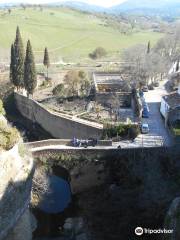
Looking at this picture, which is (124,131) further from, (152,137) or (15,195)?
(15,195)

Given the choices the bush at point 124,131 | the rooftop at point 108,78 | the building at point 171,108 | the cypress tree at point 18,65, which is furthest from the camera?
the rooftop at point 108,78

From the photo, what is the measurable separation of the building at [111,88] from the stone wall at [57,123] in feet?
21.9

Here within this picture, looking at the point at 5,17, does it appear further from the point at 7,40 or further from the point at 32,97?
the point at 32,97

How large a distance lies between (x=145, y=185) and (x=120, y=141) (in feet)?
17.3

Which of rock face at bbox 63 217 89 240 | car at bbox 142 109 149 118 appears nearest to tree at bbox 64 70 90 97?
car at bbox 142 109 149 118

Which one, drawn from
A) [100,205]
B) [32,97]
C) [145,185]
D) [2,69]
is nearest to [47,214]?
[100,205]

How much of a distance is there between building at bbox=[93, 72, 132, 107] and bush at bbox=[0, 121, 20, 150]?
77.4 ft

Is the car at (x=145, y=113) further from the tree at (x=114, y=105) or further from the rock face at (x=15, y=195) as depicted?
the rock face at (x=15, y=195)

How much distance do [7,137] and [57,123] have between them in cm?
1962

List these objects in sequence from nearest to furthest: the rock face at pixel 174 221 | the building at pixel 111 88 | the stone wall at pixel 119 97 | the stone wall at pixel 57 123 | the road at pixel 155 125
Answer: the rock face at pixel 174 221 < the road at pixel 155 125 < the stone wall at pixel 57 123 < the stone wall at pixel 119 97 < the building at pixel 111 88

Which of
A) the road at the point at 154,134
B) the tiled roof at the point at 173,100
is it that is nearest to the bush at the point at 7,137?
the road at the point at 154,134

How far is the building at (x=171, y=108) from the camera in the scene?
40125 millimetres

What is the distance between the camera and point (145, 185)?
32.3 metres

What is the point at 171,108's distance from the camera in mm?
40406
